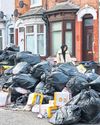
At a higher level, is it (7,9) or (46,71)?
(7,9)

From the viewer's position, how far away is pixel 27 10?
24.5 m

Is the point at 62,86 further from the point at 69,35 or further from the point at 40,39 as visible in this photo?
the point at 40,39

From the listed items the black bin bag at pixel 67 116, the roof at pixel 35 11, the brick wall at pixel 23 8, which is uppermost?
the brick wall at pixel 23 8

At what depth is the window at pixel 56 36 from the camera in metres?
21.0

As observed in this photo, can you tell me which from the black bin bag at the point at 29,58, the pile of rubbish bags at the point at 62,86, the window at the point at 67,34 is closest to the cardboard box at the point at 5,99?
the pile of rubbish bags at the point at 62,86

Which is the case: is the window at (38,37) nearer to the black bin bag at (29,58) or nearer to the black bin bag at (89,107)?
the black bin bag at (29,58)

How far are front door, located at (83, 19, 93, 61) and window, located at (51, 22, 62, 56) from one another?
154cm

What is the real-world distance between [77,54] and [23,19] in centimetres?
486

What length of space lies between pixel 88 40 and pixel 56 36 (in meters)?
2.21

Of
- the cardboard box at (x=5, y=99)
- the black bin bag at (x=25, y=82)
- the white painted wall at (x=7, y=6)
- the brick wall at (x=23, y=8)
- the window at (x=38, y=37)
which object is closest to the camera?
the cardboard box at (x=5, y=99)

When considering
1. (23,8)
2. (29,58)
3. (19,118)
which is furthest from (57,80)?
(23,8)

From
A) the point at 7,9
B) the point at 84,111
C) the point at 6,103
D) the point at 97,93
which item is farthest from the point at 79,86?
the point at 7,9

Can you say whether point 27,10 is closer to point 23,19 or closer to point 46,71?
point 23,19

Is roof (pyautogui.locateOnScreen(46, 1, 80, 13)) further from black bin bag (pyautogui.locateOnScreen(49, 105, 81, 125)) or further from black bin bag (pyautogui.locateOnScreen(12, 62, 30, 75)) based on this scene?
black bin bag (pyautogui.locateOnScreen(49, 105, 81, 125))
